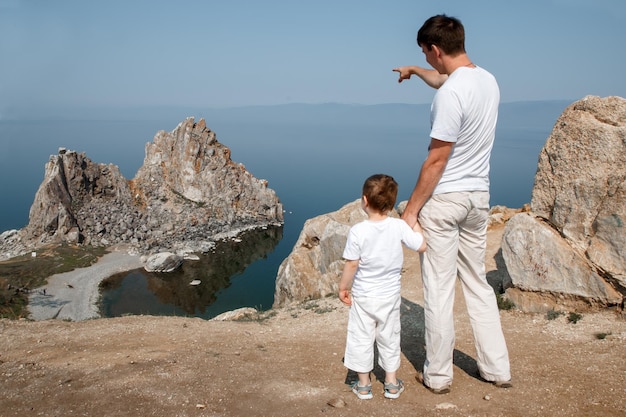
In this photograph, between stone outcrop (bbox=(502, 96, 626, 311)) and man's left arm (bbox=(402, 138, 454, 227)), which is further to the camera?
stone outcrop (bbox=(502, 96, 626, 311))

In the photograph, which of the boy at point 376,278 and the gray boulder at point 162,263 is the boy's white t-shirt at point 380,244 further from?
the gray boulder at point 162,263

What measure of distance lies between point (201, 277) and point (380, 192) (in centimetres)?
6473

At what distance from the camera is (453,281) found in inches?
235

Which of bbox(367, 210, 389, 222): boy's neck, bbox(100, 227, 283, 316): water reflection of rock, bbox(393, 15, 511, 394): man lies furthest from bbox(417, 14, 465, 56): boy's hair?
bbox(100, 227, 283, 316): water reflection of rock

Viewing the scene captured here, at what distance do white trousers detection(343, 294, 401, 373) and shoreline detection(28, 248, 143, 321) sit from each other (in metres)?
47.0

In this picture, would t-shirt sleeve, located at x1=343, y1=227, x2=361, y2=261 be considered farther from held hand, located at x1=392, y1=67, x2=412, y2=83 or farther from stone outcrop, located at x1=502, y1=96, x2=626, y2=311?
stone outcrop, located at x1=502, y1=96, x2=626, y2=311

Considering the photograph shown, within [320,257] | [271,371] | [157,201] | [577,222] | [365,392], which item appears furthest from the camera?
[157,201]

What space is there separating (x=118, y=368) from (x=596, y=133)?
34.4ft

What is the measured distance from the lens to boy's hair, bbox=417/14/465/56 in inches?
209

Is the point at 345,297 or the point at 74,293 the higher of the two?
the point at 345,297

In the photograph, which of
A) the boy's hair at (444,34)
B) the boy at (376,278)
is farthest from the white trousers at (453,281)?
the boy's hair at (444,34)

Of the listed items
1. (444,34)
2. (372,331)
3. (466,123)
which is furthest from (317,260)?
(444,34)

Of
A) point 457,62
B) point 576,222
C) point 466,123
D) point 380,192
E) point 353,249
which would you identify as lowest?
point 576,222

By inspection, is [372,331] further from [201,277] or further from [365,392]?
[201,277]
